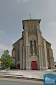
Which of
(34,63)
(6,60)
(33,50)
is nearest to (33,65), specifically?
(34,63)

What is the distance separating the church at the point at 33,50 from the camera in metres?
25.7

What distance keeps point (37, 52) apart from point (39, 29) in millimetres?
8432

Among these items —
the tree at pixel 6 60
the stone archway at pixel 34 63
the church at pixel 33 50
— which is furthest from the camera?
the stone archway at pixel 34 63

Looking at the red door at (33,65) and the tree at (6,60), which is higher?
the tree at (6,60)

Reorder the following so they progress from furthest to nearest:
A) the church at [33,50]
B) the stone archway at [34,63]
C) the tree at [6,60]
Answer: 1. the stone archway at [34,63]
2. the church at [33,50]
3. the tree at [6,60]

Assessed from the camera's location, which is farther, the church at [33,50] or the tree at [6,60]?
the church at [33,50]

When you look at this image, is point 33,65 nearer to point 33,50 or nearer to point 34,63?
point 34,63

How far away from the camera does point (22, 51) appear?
91.6ft

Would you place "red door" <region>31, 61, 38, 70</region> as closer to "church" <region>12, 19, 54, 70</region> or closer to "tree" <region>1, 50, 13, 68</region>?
"church" <region>12, 19, 54, 70</region>

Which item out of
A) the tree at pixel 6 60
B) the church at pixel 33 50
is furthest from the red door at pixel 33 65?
the tree at pixel 6 60

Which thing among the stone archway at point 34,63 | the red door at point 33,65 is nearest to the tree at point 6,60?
the stone archway at point 34,63

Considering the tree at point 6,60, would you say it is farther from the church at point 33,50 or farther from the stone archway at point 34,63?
the stone archway at point 34,63

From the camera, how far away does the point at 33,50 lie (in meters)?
27.0

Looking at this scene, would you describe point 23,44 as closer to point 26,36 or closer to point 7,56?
point 26,36
